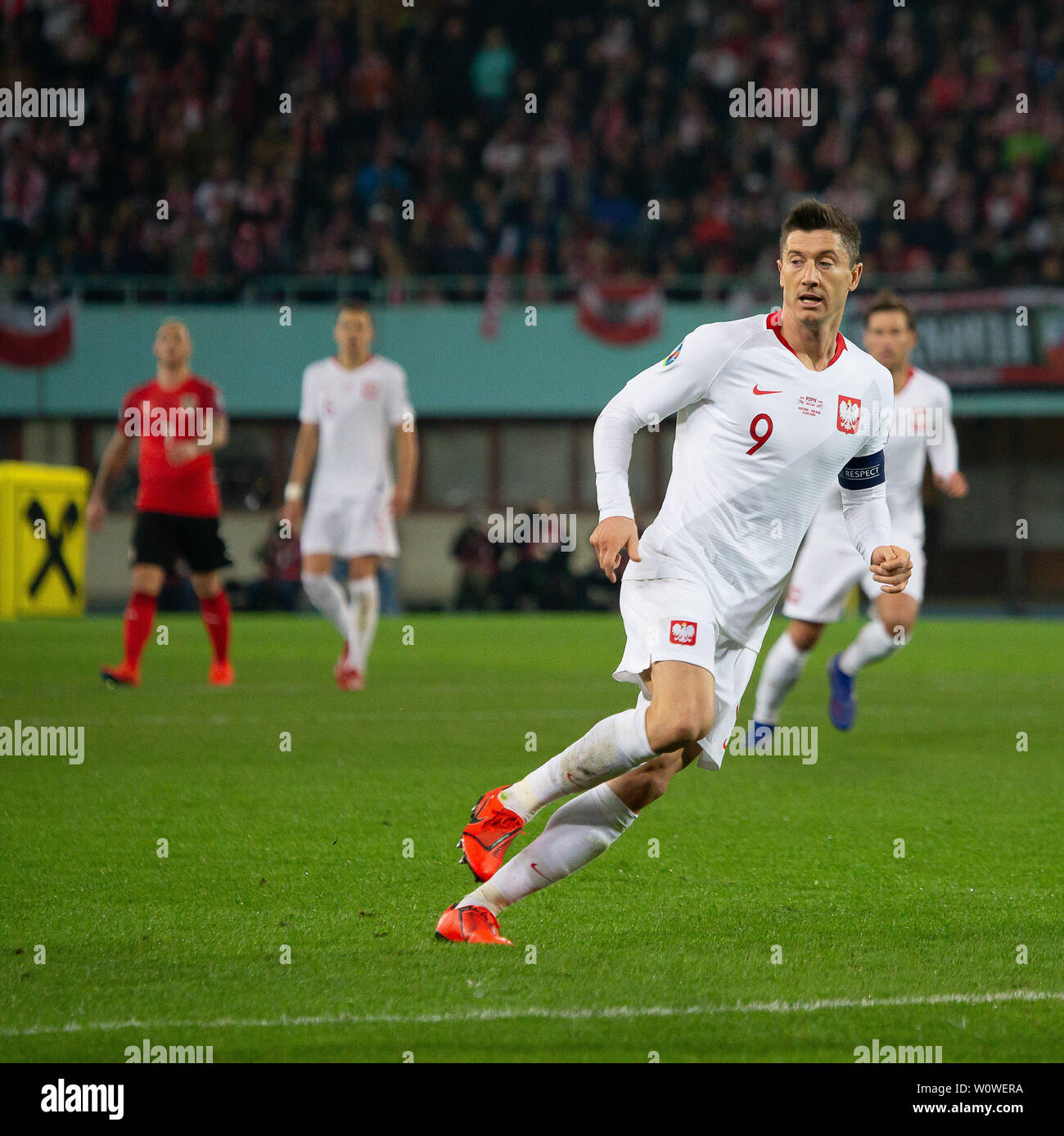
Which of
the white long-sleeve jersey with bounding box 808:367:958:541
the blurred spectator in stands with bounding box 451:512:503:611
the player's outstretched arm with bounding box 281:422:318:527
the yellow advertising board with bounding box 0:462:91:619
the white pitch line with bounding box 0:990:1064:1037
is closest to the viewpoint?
the white pitch line with bounding box 0:990:1064:1037

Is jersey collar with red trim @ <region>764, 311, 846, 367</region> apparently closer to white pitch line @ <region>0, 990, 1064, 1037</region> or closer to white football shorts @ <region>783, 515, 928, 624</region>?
white pitch line @ <region>0, 990, 1064, 1037</region>

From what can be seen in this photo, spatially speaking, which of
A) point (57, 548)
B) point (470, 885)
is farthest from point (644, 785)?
point (57, 548)

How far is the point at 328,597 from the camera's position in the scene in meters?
10.5

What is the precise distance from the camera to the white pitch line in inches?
136

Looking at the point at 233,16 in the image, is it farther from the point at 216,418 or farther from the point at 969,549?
the point at 216,418

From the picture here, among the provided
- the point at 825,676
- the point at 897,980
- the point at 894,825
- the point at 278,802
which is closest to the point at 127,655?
the point at 278,802

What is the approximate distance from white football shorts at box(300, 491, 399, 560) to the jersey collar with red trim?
21.3ft

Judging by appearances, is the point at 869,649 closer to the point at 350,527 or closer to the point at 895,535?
the point at 895,535

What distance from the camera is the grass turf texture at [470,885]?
11.4 ft

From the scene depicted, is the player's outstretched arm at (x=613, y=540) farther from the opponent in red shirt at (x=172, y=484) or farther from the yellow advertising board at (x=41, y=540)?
the yellow advertising board at (x=41, y=540)

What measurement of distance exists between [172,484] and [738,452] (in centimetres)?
654

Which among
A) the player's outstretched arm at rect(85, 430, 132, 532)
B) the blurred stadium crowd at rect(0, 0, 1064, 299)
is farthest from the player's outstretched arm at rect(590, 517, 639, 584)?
the blurred stadium crowd at rect(0, 0, 1064, 299)

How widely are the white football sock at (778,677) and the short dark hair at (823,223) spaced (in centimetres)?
395

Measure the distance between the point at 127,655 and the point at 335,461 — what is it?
1.81 metres
